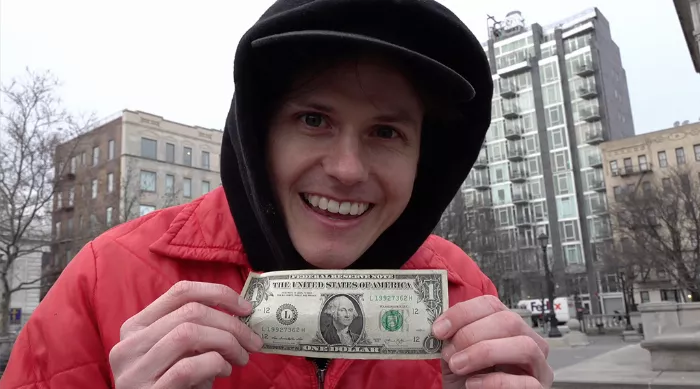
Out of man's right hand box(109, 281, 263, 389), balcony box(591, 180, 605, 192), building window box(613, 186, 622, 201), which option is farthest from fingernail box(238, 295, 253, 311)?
balcony box(591, 180, 605, 192)

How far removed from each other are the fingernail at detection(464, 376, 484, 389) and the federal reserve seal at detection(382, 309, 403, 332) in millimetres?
277

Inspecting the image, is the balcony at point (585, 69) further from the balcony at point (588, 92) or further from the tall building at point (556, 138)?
the balcony at point (588, 92)

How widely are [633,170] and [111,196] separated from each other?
5055 cm

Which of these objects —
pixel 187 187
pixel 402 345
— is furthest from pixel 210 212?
pixel 187 187

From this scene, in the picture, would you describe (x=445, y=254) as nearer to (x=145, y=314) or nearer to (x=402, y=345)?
(x=402, y=345)

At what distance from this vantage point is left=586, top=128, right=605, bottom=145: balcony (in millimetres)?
63438

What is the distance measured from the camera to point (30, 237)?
20469 millimetres

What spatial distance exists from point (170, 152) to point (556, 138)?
50501 millimetres

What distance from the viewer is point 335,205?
160cm

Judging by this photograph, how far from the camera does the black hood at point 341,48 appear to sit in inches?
62.1

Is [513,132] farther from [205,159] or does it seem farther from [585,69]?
[205,159]

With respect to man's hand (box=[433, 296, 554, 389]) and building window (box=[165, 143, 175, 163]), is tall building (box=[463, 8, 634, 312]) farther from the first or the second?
man's hand (box=[433, 296, 554, 389])

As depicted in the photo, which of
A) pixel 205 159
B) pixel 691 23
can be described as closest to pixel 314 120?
pixel 691 23

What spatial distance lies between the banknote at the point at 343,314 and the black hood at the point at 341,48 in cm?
19
